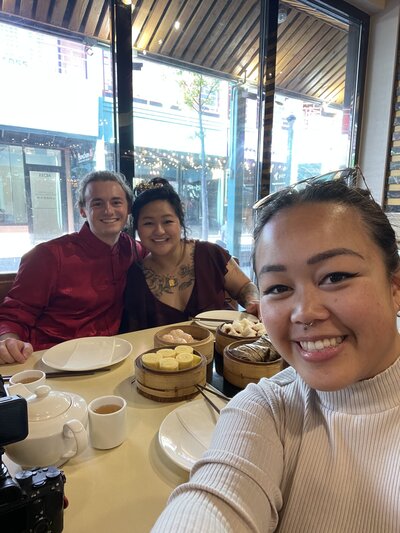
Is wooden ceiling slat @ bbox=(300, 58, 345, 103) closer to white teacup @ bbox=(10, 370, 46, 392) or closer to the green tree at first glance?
the green tree

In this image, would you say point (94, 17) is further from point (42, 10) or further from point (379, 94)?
point (379, 94)

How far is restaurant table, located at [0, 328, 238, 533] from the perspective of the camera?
0.64 metres

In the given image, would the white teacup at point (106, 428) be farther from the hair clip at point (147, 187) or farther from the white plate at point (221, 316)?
the hair clip at point (147, 187)

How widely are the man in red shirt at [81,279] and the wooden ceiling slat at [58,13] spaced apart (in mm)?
1161

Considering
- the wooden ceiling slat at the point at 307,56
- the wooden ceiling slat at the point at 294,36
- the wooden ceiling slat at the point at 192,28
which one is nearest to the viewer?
the wooden ceiling slat at the point at 192,28

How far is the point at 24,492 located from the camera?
540mm

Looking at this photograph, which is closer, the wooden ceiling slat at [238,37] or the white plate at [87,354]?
the white plate at [87,354]

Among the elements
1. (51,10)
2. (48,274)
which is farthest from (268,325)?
(51,10)

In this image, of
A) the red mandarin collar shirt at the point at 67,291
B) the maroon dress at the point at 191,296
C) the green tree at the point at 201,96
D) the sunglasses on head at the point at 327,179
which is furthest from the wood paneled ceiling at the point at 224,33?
the sunglasses on head at the point at 327,179

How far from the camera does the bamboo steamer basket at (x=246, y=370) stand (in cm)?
106

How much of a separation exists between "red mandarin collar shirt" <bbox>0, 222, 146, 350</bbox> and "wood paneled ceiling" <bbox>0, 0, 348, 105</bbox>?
1.52 metres

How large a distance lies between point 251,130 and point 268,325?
9.48 feet

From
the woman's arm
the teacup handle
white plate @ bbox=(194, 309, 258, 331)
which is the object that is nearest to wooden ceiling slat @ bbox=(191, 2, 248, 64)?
the woman's arm

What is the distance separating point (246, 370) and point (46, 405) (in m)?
0.57
